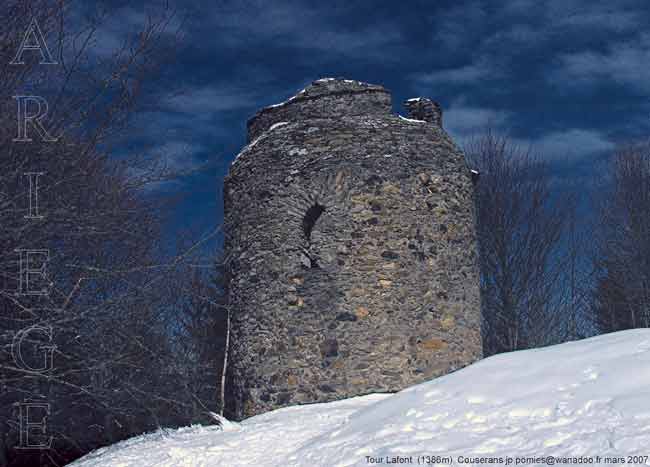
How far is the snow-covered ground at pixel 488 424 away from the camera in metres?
3.88

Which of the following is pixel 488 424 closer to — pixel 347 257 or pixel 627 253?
pixel 347 257

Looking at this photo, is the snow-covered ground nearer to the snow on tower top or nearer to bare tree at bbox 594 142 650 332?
the snow on tower top

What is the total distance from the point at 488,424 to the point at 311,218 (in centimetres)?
448

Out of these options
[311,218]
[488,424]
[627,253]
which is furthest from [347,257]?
[627,253]

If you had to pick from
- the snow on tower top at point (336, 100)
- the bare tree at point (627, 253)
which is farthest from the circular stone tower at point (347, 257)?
the bare tree at point (627, 253)

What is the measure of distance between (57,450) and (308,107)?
5.49 m

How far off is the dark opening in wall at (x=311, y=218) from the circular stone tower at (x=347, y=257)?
0.08 ft

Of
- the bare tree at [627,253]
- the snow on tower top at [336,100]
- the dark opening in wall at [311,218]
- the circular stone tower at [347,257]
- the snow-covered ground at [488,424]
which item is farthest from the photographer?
the bare tree at [627,253]

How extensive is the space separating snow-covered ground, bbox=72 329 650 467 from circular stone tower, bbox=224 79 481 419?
1278 millimetres

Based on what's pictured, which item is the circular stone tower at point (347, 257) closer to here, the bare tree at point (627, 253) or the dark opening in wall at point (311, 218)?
the dark opening in wall at point (311, 218)

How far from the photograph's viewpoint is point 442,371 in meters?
7.83

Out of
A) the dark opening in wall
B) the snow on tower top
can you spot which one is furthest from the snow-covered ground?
the snow on tower top

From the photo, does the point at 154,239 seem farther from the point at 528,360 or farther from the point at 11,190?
the point at 528,360

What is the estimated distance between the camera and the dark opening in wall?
8305 mm
